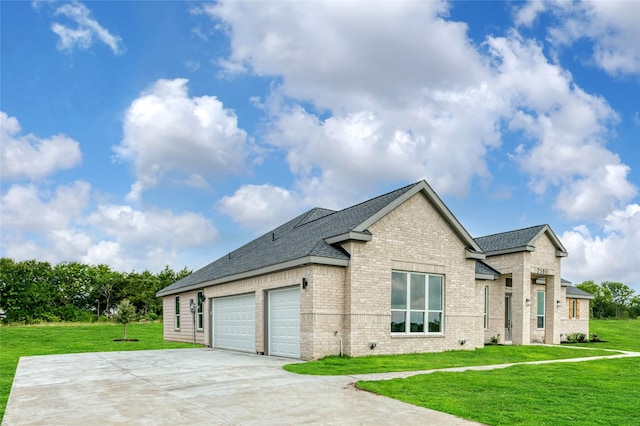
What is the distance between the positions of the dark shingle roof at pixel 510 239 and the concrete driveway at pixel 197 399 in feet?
51.2

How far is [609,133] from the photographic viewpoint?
2094cm

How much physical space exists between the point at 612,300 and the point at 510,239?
189 ft

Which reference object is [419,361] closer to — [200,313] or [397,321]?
[397,321]

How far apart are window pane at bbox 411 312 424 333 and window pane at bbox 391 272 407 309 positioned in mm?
580

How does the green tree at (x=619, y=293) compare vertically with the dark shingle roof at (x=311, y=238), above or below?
below

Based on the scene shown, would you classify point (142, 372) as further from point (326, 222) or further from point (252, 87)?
point (252, 87)

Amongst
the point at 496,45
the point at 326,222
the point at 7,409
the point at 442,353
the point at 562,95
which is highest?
the point at 496,45

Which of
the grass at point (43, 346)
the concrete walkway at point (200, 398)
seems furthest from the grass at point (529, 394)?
the grass at point (43, 346)

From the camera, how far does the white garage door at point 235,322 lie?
64.8 ft

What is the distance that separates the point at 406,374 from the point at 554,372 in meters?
4.05

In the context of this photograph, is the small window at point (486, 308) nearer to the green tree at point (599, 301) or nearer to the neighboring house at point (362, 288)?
the neighboring house at point (362, 288)

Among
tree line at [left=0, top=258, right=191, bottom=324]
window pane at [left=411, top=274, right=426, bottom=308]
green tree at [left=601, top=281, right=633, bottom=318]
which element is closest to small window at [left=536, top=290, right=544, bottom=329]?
window pane at [left=411, top=274, right=426, bottom=308]

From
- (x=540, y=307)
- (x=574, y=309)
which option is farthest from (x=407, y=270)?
(x=574, y=309)

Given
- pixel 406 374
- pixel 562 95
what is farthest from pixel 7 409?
pixel 562 95
